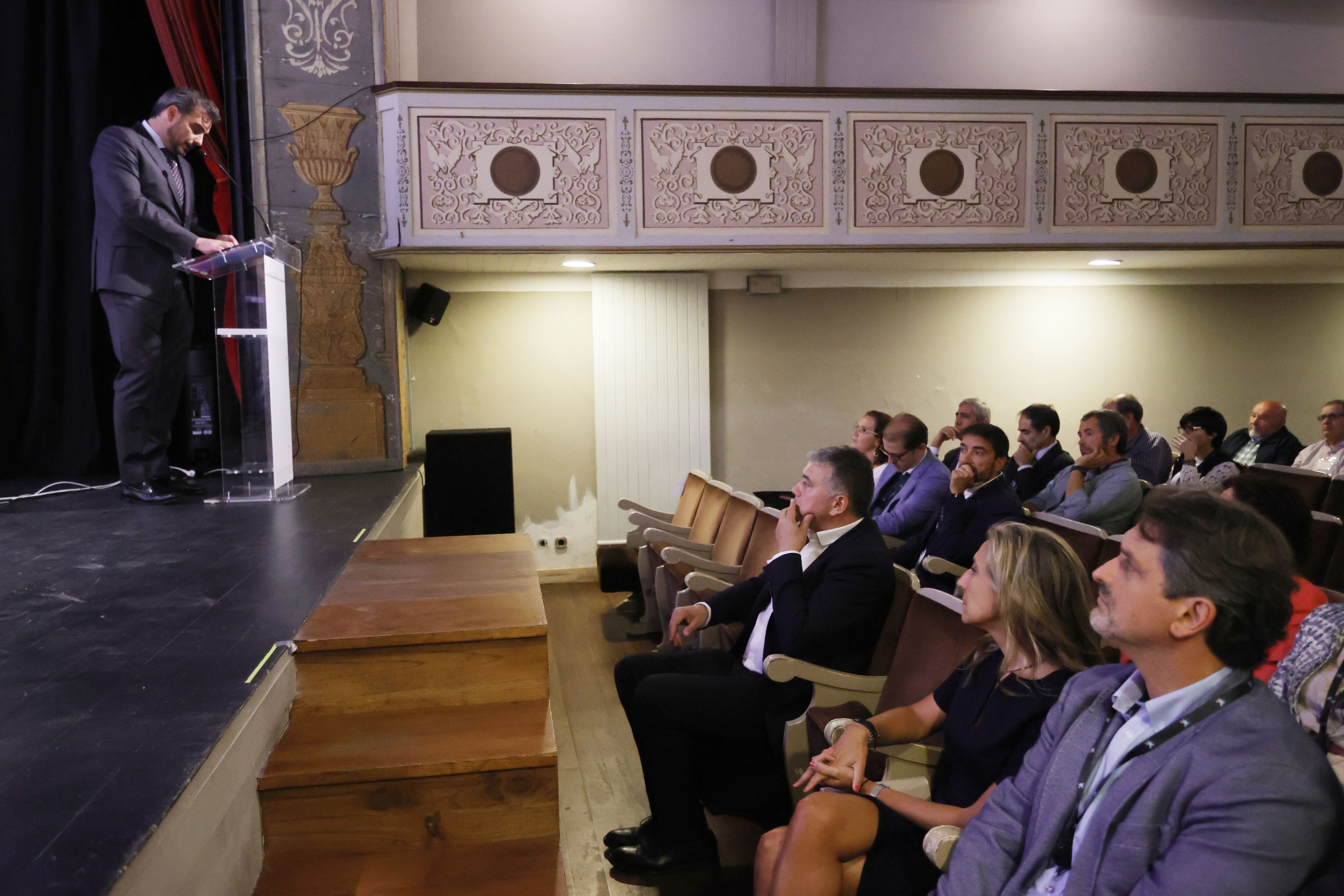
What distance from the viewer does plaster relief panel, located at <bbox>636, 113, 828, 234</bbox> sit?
211 inches

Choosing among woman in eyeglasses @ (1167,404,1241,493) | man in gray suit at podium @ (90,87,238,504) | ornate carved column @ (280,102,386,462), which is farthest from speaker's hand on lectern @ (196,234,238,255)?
woman in eyeglasses @ (1167,404,1241,493)

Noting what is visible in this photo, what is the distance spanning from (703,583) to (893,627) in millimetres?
902

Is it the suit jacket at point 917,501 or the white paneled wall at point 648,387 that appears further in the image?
the white paneled wall at point 648,387

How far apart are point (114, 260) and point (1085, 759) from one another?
155 inches

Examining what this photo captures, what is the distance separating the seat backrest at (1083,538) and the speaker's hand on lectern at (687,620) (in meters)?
1.08

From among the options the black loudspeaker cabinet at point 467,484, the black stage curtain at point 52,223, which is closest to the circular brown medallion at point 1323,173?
the black loudspeaker cabinet at point 467,484

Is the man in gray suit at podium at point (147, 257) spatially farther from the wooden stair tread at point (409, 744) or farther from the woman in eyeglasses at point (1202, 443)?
the woman in eyeglasses at point (1202, 443)

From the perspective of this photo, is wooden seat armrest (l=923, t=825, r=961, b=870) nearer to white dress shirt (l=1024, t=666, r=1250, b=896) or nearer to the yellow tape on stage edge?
white dress shirt (l=1024, t=666, r=1250, b=896)

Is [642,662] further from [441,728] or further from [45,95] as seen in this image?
[45,95]

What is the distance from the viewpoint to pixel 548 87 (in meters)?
5.20

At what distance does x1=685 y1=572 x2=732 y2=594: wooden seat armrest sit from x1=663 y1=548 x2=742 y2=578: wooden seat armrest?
35 cm

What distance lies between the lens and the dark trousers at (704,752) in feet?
7.84

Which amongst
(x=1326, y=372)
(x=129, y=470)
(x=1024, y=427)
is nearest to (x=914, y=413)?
(x=1024, y=427)

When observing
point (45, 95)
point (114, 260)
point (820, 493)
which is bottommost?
point (820, 493)
